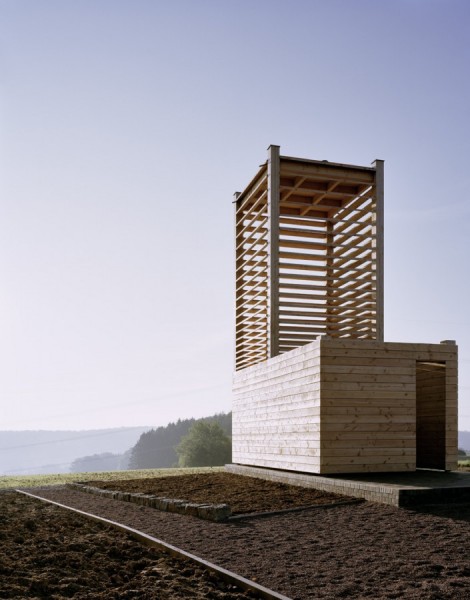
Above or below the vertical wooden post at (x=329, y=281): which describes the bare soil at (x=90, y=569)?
below

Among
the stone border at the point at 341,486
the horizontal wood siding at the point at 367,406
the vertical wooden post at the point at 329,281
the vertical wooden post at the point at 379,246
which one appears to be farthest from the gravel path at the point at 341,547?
the vertical wooden post at the point at 329,281

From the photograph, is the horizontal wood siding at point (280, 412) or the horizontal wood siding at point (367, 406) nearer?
the horizontal wood siding at point (367, 406)

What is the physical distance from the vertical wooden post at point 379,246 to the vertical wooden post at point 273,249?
8.03 ft

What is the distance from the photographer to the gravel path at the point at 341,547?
224 inches

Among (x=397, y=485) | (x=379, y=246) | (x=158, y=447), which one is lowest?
(x=158, y=447)

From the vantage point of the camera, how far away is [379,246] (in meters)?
15.9

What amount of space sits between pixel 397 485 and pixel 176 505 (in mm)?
3266

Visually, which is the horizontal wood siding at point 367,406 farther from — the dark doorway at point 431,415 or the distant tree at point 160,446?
the distant tree at point 160,446

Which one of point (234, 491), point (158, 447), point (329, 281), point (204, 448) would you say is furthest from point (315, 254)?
point (158, 447)

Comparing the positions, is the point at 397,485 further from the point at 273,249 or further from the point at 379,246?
the point at 379,246

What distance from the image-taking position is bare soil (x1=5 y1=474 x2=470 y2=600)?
5.68m

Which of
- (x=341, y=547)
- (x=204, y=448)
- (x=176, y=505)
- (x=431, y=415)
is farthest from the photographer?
(x=204, y=448)

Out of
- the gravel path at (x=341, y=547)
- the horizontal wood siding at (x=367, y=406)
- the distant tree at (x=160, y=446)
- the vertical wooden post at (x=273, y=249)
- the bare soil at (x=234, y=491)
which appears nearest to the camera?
the gravel path at (x=341, y=547)

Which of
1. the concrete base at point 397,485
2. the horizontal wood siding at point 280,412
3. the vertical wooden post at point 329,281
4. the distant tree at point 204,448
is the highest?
the vertical wooden post at point 329,281
